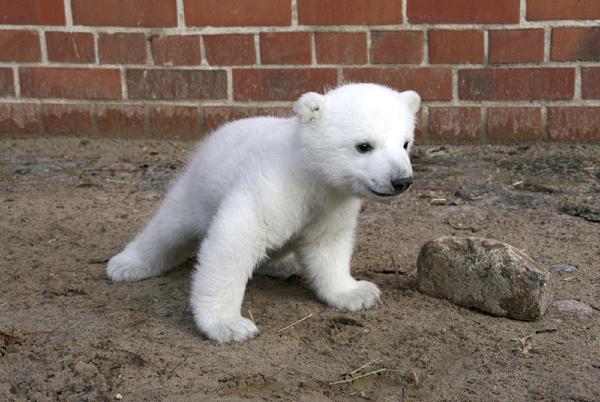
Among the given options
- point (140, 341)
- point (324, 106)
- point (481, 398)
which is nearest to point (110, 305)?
point (140, 341)

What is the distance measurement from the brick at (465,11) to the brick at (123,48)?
1.67 meters

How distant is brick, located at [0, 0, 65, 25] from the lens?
5391mm

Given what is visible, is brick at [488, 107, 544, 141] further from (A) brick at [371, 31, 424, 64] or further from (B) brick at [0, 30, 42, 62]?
(B) brick at [0, 30, 42, 62]

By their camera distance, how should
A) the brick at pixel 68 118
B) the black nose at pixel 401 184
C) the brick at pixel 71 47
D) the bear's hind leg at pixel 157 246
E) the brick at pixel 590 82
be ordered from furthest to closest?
1. the brick at pixel 68 118
2. the brick at pixel 71 47
3. the brick at pixel 590 82
4. the bear's hind leg at pixel 157 246
5. the black nose at pixel 401 184

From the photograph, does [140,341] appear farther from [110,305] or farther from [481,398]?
[481,398]

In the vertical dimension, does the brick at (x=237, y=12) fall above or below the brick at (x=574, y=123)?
above

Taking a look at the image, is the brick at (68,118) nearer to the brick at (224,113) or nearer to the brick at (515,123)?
the brick at (224,113)

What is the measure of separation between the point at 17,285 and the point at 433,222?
1.99 metres

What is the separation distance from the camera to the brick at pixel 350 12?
5.13 meters

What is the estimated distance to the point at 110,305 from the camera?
132 inches

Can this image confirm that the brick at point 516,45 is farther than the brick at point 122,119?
No

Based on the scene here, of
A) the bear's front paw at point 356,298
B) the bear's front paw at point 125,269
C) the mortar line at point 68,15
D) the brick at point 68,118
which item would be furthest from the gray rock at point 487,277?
the mortar line at point 68,15

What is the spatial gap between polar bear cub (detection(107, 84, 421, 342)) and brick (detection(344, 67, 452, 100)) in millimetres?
2011

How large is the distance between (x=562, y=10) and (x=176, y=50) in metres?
2.33
